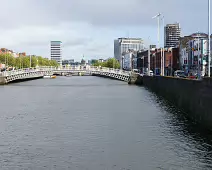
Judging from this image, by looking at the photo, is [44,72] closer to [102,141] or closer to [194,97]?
[194,97]

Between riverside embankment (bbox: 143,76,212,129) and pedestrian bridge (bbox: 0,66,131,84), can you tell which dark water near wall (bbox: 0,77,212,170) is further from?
pedestrian bridge (bbox: 0,66,131,84)

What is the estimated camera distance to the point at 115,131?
2509 cm

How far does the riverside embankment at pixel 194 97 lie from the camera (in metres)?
24.1

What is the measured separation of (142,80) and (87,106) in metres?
45.3

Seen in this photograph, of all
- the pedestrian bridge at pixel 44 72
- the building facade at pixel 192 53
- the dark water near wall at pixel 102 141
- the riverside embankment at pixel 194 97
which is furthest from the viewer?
the pedestrian bridge at pixel 44 72

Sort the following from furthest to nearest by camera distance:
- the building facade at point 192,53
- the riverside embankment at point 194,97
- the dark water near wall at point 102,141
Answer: the building facade at point 192,53, the riverside embankment at point 194,97, the dark water near wall at point 102,141

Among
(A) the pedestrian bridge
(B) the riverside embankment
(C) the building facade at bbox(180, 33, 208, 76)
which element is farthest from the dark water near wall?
(A) the pedestrian bridge

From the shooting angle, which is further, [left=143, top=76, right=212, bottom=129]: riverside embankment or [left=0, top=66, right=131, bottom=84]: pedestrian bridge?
[left=0, top=66, right=131, bottom=84]: pedestrian bridge

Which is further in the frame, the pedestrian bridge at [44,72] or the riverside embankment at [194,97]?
the pedestrian bridge at [44,72]

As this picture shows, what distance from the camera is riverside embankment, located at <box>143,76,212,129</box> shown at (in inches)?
950

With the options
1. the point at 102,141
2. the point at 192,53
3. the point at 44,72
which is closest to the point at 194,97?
the point at 102,141

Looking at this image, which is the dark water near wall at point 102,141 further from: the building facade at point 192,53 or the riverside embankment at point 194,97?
the building facade at point 192,53

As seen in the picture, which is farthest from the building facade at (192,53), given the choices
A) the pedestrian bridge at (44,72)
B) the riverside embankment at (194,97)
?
the riverside embankment at (194,97)

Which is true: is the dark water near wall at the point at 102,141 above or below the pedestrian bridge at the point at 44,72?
below
